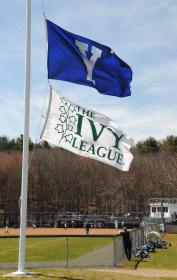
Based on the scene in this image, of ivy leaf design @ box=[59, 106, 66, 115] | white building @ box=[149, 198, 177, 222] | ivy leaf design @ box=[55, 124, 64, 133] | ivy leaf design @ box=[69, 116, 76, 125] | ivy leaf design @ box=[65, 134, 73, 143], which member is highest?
ivy leaf design @ box=[59, 106, 66, 115]

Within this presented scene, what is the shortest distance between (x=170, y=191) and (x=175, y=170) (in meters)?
4.44

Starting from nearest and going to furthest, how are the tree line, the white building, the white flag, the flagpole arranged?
1. the flagpole
2. the white flag
3. the white building
4. the tree line

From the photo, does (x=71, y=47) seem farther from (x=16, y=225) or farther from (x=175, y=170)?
(x=175, y=170)

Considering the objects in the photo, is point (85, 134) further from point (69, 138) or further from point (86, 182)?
point (86, 182)

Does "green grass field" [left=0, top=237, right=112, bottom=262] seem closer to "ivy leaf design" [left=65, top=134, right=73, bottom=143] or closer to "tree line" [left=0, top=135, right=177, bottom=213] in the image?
"ivy leaf design" [left=65, top=134, right=73, bottom=143]

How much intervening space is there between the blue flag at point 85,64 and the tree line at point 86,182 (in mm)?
82749

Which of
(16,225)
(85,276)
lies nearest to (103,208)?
(16,225)

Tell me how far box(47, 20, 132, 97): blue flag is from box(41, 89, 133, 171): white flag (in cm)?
76

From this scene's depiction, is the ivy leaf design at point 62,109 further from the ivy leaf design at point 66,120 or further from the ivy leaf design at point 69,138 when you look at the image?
the ivy leaf design at point 69,138

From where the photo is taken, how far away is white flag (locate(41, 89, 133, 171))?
14844mm

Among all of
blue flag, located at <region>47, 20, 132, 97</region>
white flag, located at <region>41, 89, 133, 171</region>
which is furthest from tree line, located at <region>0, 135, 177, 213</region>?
white flag, located at <region>41, 89, 133, 171</region>

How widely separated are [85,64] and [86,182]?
96930 mm

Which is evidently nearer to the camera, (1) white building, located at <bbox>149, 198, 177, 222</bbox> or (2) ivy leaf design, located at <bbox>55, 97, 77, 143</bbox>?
(2) ivy leaf design, located at <bbox>55, 97, 77, 143</bbox>

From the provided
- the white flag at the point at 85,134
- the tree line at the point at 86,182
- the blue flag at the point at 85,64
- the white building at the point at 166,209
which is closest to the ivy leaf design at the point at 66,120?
the white flag at the point at 85,134
